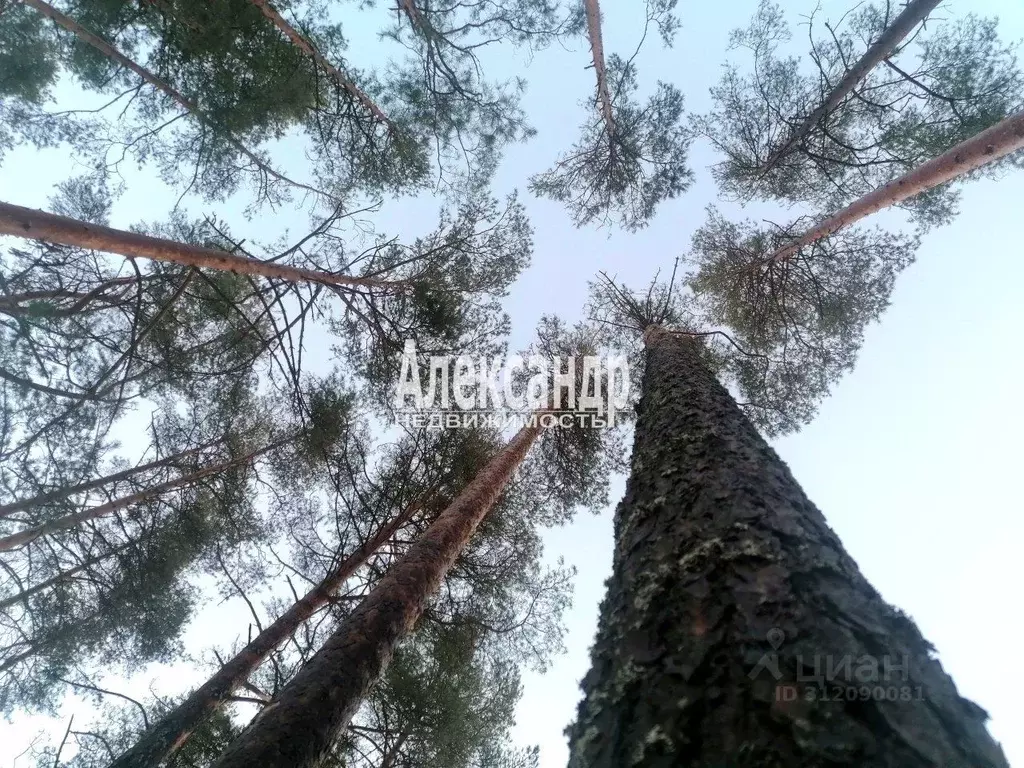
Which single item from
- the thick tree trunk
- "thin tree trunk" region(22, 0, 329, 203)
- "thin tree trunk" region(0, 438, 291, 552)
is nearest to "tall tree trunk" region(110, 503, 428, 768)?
"thin tree trunk" region(0, 438, 291, 552)

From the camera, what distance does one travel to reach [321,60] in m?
6.53

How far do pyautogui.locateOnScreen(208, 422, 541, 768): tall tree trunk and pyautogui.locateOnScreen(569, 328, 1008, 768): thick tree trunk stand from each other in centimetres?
229

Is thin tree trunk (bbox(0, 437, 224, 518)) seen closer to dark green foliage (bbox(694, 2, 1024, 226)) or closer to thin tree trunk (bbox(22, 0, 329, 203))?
thin tree trunk (bbox(22, 0, 329, 203))

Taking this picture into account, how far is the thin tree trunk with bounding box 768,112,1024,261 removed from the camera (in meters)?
4.91

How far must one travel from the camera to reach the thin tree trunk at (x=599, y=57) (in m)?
6.80

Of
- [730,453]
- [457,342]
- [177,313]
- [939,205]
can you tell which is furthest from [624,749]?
[939,205]

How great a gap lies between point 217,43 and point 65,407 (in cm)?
483

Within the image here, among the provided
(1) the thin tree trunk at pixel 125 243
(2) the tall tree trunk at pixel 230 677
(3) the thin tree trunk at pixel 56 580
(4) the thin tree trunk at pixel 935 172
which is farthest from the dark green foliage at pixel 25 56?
(4) the thin tree trunk at pixel 935 172

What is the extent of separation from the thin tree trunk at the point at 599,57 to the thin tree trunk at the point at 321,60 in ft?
9.46

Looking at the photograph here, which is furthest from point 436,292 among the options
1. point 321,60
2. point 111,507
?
point 111,507

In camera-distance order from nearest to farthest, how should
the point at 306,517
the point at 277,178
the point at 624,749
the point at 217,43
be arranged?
the point at 624,749
the point at 217,43
the point at 277,178
the point at 306,517

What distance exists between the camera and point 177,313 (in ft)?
24.2

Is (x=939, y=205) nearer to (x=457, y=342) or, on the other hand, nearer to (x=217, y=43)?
(x=457, y=342)

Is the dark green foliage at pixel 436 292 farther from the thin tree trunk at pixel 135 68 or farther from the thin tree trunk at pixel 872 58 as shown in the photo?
the thin tree trunk at pixel 872 58
